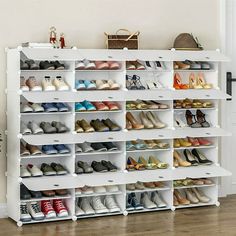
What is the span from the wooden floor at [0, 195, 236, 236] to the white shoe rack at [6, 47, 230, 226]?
15 centimetres

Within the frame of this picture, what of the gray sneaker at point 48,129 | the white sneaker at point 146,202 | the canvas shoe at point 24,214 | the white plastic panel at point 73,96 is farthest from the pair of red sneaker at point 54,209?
the white plastic panel at point 73,96

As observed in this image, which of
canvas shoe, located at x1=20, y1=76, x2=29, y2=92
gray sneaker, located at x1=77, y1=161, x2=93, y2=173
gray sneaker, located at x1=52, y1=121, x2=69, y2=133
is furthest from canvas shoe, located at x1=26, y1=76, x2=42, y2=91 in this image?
gray sneaker, located at x1=77, y1=161, x2=93, y2=173

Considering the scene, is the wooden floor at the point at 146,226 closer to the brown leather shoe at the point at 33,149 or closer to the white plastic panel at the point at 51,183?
the white plastic panel at the point at 51,183

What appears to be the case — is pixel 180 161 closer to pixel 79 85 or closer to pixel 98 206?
pixel 98 206

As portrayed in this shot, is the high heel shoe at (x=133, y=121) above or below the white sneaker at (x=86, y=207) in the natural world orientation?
above

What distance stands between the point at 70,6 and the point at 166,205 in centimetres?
→ 213

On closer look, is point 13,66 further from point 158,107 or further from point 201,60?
point 201,60

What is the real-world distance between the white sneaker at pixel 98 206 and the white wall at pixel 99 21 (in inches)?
33.1

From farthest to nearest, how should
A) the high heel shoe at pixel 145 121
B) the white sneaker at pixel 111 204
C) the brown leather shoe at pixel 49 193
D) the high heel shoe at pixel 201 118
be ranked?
the high heel shoe at pixel 201 118
the high heel shoe at pixel 145 121
the white sneaker at pixel 111 204
the brown leather shoe at pixel 49 193

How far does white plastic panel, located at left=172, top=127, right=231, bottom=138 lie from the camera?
6358mm

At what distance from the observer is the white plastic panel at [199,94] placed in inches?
249

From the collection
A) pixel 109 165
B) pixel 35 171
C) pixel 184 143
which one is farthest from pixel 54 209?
pixel 184 143

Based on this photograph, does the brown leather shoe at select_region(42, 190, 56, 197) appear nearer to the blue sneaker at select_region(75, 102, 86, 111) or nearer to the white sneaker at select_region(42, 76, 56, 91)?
the blue sneaker at select_region(75, 102, 86, 111)

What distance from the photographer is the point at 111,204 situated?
6.19m
